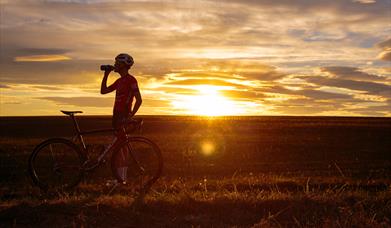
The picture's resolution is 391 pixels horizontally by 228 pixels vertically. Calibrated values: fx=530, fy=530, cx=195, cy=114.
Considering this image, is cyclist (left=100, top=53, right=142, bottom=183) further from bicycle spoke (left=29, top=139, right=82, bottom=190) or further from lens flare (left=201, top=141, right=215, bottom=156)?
lens flare (left=201, top=141, right=215, bottom=156)

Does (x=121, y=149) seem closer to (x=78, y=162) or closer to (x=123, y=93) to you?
(x=78, y=162)

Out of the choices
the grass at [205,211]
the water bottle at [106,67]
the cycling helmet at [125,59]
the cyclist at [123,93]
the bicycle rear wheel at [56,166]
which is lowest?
the grass at [205,211]

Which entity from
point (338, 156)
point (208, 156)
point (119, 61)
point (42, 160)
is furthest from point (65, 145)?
point (338, 156)

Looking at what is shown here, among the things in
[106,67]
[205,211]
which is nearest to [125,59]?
[106,67]

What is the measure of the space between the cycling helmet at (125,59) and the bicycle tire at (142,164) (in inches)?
56.9

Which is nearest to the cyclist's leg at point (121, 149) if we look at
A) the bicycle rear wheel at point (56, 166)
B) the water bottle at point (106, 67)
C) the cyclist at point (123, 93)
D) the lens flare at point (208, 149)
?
the cyclist at point (123, 93)

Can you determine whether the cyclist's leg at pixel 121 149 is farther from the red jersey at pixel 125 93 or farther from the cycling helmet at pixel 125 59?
the cycling helmet at pixel 125 59

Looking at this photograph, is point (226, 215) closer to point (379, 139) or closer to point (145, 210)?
point (145, 210)

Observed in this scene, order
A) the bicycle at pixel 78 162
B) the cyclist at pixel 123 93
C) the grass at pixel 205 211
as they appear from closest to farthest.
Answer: the grass at pixel 205 211 < the cyclist at pixel 123 93 < the bicycle at pixel 78 162

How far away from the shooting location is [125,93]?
10055mm

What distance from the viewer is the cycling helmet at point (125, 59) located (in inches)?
396

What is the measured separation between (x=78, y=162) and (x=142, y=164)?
4.33 ft

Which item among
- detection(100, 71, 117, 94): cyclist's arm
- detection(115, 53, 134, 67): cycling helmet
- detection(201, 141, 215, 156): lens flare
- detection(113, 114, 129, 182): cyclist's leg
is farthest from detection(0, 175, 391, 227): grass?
detection(201, 141, 215, 156): lens flare

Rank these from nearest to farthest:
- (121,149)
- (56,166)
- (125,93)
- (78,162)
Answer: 1. (125,93)
2. (78,162)
3. (121,149)
4. (56,166)
